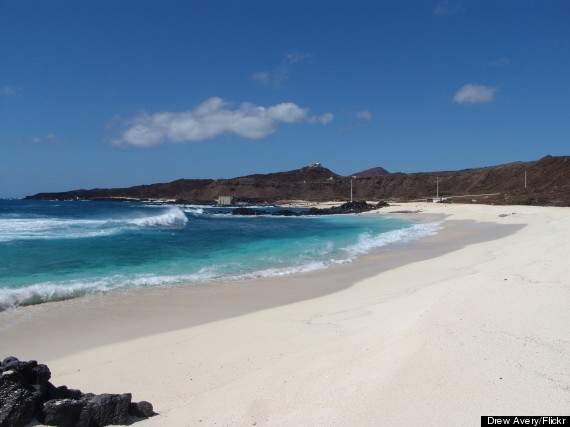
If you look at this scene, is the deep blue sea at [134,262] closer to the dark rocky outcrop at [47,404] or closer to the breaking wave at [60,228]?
the breaking wave at [60,228]

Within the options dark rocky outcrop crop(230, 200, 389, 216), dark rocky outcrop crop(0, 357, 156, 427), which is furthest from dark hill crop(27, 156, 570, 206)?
dark rocky outcrop crop(0, 357, 156, 427)

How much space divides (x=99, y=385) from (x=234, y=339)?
179cm

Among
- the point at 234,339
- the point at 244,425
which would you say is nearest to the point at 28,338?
the point at 234,339

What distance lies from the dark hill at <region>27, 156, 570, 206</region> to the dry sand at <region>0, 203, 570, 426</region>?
60.8 metres

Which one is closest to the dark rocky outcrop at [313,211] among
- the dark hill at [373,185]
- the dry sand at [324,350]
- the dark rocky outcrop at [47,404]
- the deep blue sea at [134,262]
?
the dark hill at [373,185]

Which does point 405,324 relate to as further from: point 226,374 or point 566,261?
point 566,261

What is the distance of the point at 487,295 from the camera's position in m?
5.54

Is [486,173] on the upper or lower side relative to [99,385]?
upper

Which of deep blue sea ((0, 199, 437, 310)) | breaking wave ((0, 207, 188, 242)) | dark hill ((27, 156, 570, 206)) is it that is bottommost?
deep blue sea ((0, 199, 437, 310))

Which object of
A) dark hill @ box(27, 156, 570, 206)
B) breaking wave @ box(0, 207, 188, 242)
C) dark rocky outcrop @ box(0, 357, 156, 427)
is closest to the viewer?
dark rocky outcrop @ box(0, 357, 156, 427)

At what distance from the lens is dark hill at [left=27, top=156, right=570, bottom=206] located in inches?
2707

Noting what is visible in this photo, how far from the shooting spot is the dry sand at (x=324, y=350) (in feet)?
9.45

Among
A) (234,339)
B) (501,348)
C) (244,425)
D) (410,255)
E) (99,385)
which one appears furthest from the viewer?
(410,255)

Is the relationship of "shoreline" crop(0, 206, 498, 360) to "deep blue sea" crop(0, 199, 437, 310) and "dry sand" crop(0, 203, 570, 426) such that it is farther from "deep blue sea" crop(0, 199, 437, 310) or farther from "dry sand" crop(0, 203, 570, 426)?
"deep blue sea" crop(0, 199, 437, 310)
